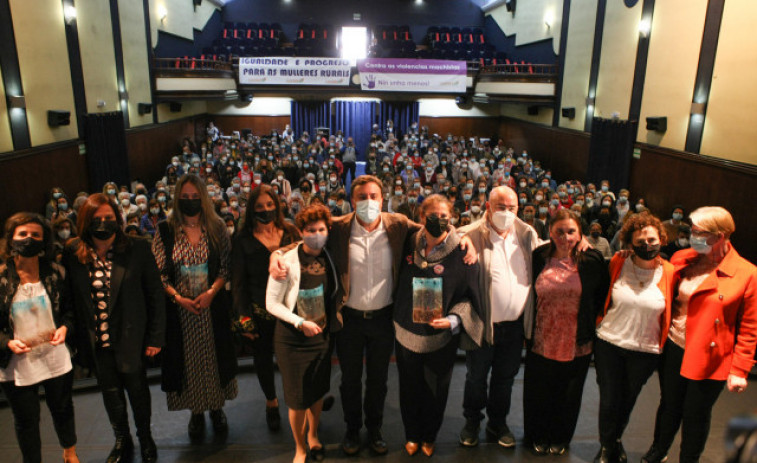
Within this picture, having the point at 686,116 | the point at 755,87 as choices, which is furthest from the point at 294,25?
the point at 755,87

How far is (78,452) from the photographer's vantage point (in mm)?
2539

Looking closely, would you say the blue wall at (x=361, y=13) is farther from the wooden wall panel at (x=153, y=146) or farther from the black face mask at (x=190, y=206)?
the black face mask at (x=190, y=206)

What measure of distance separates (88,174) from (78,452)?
836 centimetres

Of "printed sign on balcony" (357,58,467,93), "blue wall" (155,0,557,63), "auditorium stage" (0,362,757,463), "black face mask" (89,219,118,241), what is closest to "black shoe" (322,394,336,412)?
"auditorium stage" (0,362,757,463)

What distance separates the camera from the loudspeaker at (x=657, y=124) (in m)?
8.66

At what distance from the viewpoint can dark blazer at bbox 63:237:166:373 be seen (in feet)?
7.41

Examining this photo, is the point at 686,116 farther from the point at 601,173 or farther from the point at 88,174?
the point at 88,174

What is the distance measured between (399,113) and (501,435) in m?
15.0

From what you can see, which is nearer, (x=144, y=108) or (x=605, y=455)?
(x=605, y=455)

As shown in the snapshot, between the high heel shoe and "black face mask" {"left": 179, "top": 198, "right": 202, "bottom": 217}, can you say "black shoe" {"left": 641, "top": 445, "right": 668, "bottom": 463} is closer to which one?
the high heel shoe

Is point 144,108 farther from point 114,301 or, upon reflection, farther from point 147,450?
point 147,450

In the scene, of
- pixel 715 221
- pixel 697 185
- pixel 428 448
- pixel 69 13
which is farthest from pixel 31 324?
pixel 69 13

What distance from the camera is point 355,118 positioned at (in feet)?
54.5

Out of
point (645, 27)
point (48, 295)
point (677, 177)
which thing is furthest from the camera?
point (645, 27)
